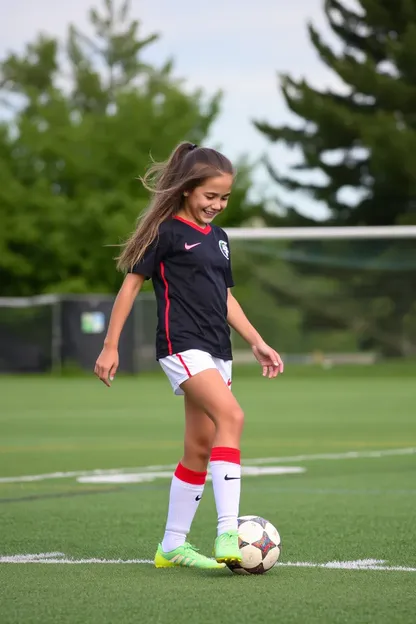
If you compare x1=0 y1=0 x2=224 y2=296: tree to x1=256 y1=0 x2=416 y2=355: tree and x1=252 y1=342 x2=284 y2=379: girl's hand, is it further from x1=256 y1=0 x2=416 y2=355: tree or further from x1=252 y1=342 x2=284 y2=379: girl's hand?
x1=252 y1=342 x2=284 y2=379: girl's hand

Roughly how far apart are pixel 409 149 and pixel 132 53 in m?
20.6

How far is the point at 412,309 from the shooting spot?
104 ft

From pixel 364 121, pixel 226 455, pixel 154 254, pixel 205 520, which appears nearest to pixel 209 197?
Result: pixel 154 254

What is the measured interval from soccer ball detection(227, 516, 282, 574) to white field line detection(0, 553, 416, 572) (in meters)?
0.23

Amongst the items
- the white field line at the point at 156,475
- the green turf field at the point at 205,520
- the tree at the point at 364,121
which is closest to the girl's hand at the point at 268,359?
the green turf field at the point at 205,520

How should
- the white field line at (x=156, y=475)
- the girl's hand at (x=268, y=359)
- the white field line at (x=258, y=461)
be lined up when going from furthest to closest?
the white field line at (x=258, y=461)
the white field line at (x=156, y=475)
the girl's hand at (x=268, y=359)

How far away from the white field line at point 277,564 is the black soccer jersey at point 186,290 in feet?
3.13

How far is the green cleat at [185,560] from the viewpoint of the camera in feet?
20.3

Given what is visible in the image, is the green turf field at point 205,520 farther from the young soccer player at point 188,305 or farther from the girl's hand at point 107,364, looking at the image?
the girl's hand at point 107,364

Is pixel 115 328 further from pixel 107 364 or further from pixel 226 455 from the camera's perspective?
pixel 226 455

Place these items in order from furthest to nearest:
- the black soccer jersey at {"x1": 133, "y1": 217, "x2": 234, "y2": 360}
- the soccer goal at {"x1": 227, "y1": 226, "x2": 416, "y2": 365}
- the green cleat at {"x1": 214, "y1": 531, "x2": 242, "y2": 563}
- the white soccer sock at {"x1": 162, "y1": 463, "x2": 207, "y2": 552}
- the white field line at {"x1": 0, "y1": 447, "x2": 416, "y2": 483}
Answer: the soccer goal at {"x1": 227, "y1": 226, "x2": 416, "y2": 365} < the white field line at {"x1": 0, "y1": 447, "x2": 416, "y2": 483} < the white soccer sock at {"x1": 162, "y1": 463, "x2": 207, "y2": 552} < the black soccer jersey at {"x1": 133, "y1": 217, "x2": 234, "y2": 360} < the green cleat at {"x1": 214, "y1": 531, "x2": 242, "y2": 563}

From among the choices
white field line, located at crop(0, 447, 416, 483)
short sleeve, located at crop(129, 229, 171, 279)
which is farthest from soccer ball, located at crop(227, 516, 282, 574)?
white field line, located at crop(0, 447, 416, 483)

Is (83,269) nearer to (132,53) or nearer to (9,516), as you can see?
(132,53)

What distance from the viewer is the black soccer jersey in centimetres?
616
